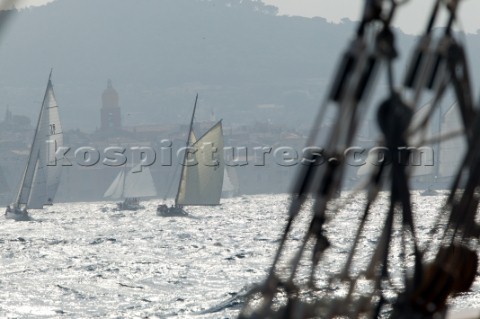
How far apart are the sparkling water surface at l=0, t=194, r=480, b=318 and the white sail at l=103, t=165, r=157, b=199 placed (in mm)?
16659

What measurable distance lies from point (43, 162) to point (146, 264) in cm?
2143

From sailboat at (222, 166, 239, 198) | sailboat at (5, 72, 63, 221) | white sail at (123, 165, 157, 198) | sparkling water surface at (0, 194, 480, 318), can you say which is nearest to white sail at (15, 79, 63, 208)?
sailboat at (5, 72, 63, 221)

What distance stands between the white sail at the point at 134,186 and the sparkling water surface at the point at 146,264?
16.7 metres

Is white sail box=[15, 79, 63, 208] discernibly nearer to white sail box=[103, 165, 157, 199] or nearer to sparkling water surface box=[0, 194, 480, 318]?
sparkling water surface box=[0, 194, 480, 318]

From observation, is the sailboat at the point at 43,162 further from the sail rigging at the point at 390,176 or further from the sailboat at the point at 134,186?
the sail rigging at the point at 390,176

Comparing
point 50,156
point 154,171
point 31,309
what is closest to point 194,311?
point 31,309

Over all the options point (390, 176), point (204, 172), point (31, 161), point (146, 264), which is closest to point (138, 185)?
point (31, 161)

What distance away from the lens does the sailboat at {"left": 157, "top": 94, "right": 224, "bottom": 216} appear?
53656 millimetres

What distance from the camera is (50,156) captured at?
5281cm

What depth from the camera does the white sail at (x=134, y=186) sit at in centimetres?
7944

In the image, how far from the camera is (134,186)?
79500mm

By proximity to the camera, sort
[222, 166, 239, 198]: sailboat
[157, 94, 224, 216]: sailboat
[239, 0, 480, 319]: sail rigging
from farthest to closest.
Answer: [222, 166, 239, 198]: sailboat
[157, 94, 224, 216]: sailboat
[239, 0, 480, 319]: sail rigging

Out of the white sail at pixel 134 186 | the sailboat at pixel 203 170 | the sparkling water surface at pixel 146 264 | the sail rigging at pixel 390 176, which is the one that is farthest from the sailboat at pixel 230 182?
the sail rigging at pixel 390 176

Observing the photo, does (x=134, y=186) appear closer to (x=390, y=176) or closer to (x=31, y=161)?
(x=31, y=161)
